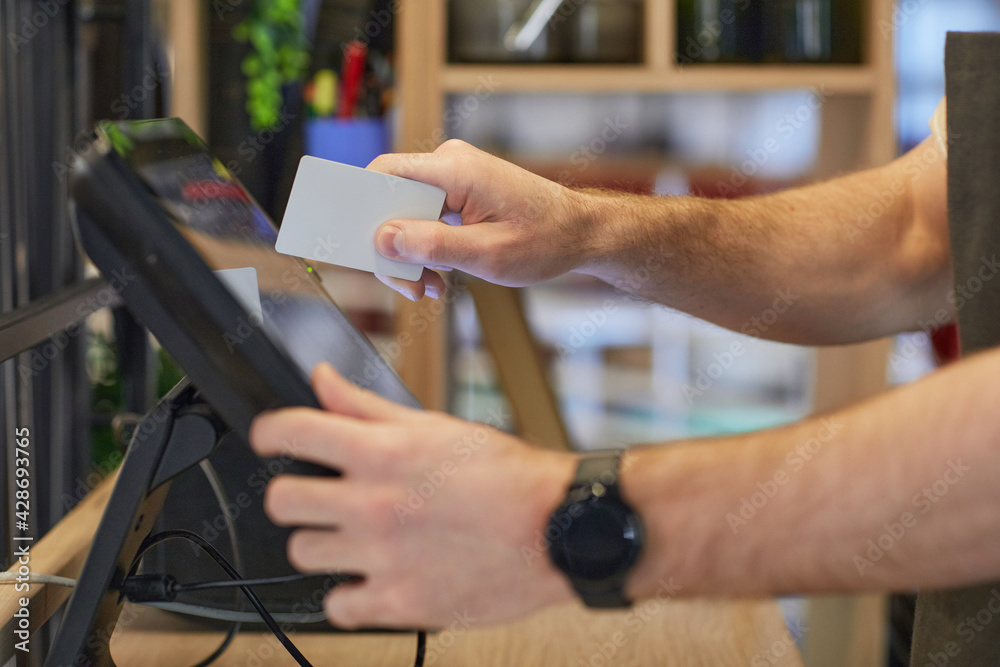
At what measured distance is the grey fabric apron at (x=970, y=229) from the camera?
2.19 ft

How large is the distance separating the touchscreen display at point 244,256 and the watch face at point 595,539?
155mm

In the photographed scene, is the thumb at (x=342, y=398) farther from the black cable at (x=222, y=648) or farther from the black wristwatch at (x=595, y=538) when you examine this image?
the black cable at (x=222, y=648)

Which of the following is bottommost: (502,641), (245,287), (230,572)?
(502,641)

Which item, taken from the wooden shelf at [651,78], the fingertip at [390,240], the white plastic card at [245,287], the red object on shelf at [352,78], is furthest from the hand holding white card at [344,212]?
the red object on shelf at [352,78]

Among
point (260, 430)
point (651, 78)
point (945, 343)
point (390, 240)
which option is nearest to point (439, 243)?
point (390, 240)

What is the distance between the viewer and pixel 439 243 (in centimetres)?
67

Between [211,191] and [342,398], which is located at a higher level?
[211,191]

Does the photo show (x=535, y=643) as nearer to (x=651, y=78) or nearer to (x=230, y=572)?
(x=230, y=572)

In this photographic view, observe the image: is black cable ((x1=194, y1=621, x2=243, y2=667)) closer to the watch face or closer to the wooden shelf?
the watch face

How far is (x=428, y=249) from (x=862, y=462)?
0.36m

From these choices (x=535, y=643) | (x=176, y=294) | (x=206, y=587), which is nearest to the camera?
(x=176, y=294)

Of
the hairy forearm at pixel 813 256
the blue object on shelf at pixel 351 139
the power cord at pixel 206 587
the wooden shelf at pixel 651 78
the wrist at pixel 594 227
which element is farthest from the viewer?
the blue object on shelf at pixel 351 139

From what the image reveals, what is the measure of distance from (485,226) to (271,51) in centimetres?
132

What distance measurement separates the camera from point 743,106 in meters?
1.93
